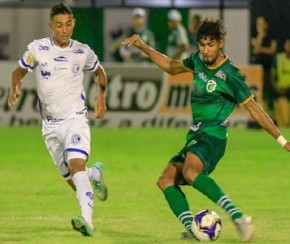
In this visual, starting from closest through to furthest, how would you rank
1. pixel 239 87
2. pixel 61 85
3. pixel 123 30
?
pixel 239 87, pixel 61 85, pixel 123 30

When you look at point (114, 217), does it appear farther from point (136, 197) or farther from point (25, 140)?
point (25, 140)

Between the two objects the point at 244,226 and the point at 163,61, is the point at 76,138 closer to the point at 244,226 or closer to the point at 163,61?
the point at 163,61

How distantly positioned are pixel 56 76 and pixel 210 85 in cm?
171

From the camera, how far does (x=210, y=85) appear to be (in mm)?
10414

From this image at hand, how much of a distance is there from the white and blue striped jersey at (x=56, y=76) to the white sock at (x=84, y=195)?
766 millimetres

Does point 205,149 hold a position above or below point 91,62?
below

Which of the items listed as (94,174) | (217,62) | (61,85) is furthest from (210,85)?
(94,174)

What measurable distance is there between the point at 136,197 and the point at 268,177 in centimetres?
281

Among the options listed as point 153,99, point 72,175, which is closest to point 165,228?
point 72,175

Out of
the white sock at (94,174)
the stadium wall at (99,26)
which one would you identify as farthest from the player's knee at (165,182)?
the stadium wall at (99,26)

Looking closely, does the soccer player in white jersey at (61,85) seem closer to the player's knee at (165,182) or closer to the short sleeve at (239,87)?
the player's knee at (165,182)

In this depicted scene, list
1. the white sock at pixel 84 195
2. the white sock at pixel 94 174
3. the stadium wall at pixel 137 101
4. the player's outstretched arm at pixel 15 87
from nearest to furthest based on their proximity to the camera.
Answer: the white sock at pixel 84 195 → the player's outstretched arm at pixel 15 87 → the white sock at pixel 94 174 → the stadium wall at pixel 137 101

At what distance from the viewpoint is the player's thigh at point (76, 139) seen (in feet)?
36.3

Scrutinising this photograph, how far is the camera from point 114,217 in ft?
41.0
